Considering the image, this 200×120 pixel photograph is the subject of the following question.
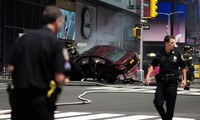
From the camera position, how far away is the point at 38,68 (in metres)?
4.75

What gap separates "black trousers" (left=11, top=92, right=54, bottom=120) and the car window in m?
20.6

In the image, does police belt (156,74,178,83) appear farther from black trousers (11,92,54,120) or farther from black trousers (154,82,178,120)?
black trousers (11,92,54,120)

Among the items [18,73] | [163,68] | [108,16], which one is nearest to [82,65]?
[163,68]

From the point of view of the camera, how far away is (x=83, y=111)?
12258 mm

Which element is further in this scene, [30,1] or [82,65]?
[30,1]

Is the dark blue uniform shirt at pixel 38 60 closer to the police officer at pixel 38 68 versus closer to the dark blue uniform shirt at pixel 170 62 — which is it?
the police officer at pixel 38 68

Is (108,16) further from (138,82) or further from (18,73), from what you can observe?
(18,73)

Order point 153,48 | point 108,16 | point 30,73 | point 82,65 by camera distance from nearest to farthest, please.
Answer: point 30,73 < point 82,65 < point 108,16 < point 153,48

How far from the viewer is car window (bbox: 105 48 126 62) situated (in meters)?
25.5

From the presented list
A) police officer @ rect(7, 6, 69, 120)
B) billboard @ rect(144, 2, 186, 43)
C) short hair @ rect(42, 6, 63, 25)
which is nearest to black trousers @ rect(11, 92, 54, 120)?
police officer @ rect(7, 6, 69, 120)

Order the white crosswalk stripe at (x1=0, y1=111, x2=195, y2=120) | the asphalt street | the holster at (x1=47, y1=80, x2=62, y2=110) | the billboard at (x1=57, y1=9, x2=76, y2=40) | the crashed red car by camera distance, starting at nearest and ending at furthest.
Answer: the holster at (x1=47, y1=80, x2=62, y2=110)
the white crosswalk stripe at (x1=0, y1=111, x2=195, y2=120)
the asphalt street
the crashed red car
the billboard at (x1=57, y1=9, x2=76, y2=40)

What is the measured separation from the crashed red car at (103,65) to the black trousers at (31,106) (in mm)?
20106

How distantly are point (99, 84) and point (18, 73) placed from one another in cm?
1841

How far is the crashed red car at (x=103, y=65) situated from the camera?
25.0 meters
